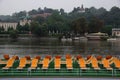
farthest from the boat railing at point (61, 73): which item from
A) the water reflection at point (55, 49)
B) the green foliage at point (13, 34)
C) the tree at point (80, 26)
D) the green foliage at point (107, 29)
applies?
the green foliage at point (107, 29)

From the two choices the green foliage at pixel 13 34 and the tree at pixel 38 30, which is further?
the green foliage at pixel 13 34

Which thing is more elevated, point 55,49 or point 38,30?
point 38,30

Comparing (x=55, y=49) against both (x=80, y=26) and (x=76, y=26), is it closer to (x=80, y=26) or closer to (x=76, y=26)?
(x=80, y=26)

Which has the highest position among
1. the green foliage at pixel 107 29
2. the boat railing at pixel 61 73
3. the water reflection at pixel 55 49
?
the boat railing at pixel 61 73

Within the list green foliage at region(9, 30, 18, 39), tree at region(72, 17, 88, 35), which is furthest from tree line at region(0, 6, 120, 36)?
green foliage at region(9, 30, 18, 39)

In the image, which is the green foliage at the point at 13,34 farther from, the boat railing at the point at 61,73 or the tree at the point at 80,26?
the boat railing at the point at 61,73

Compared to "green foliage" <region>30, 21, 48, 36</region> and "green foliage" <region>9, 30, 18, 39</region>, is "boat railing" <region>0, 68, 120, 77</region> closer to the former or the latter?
"green foliage" <region>30, 21, 48, 36</region>

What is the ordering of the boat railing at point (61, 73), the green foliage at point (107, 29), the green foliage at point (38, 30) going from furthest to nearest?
the green foliage at point (107, 29) < the green foliage at point (38, 30) < the boat railing at point (61, 73)

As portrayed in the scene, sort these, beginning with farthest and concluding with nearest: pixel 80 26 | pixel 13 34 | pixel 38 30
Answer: pixel 38 30, pixel 13 34, pixel 80 26

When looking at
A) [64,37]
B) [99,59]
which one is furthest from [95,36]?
[99,59]

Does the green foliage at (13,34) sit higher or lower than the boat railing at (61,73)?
lower

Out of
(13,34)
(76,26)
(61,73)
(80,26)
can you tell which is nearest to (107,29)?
(80,26)

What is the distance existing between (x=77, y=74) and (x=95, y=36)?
46538 millimetres

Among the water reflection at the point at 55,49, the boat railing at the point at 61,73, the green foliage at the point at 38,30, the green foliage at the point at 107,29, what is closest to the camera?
the boat railing at the point at 61,73
